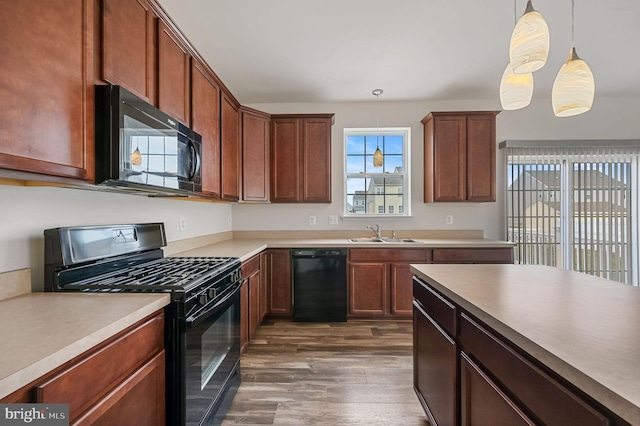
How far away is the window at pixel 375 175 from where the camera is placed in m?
4.04

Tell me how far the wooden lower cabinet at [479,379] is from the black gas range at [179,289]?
3.80 feet

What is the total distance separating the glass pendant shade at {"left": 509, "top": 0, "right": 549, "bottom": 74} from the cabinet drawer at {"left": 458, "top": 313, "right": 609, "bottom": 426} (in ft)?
3.81

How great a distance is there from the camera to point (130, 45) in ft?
4.82

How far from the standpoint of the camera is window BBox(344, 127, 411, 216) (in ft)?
13.3

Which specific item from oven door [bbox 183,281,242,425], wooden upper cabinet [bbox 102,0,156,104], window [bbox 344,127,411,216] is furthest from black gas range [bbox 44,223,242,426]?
window [bbox 344,127,411,216]

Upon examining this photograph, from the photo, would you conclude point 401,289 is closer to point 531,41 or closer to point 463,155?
point 463,155

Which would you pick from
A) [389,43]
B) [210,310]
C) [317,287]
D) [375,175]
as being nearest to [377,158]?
[375,175]

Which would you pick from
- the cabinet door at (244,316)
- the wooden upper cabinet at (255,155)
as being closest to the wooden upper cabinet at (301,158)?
the wooden upper cabinet at (255,155)

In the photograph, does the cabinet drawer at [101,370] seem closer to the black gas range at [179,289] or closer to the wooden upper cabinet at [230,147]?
the black gas range at [179,289]

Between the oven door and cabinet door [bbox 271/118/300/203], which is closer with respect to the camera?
the oven door

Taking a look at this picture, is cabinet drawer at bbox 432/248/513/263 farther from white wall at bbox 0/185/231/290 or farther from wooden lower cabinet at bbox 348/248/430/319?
white wall at bbox 0/185/231/290

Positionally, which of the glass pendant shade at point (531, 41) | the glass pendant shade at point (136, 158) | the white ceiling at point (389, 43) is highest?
the white ceiling at point (389, 43)

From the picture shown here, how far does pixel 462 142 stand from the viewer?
11.6ft

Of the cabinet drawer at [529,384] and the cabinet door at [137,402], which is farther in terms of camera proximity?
the cabinet door at [137,402]
